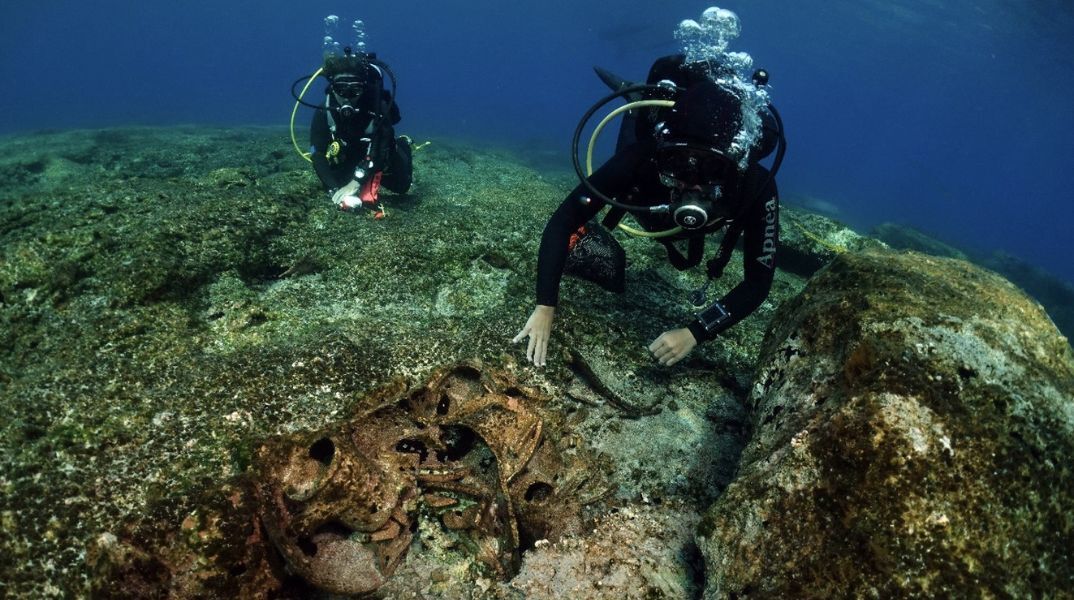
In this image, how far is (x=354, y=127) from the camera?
307 inches

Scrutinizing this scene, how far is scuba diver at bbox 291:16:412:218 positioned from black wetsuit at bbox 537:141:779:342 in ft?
14.0

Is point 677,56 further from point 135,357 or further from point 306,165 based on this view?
point 306,165

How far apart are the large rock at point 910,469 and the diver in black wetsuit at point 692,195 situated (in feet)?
3.44

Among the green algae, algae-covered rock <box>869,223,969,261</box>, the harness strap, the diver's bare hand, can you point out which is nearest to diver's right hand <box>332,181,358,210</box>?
the diver's bare hand

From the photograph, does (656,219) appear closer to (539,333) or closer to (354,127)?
(539,333)

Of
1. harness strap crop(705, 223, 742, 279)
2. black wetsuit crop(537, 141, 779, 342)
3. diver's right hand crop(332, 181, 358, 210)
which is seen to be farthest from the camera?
diver's right hand crop(332, 181, 358, 210)

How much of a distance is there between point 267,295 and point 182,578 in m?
2.59

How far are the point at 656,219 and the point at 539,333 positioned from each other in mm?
1419

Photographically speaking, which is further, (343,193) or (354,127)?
(354,127)

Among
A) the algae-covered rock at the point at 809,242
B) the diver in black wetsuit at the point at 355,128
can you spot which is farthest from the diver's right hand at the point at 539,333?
the algae-covered rock at the point at 809,242

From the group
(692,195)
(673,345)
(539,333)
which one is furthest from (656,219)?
(539,333)

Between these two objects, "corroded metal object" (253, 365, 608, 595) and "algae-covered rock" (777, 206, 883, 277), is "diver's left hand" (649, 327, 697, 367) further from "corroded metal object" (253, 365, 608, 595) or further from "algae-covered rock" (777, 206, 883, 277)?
"algae-covered rock" (777, 206, 883, 277)

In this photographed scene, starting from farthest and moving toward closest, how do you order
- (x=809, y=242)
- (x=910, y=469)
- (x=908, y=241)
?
1. (x=908, y=241)
2. (x=809, y=242)
3. (x=910, y=469)

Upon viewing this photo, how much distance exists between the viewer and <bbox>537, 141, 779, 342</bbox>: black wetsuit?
12.0 feet
